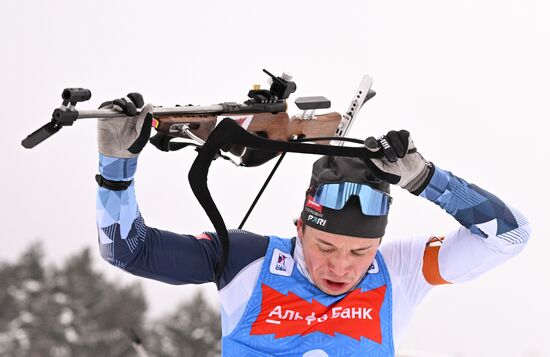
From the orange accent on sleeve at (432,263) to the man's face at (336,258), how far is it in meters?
0.20

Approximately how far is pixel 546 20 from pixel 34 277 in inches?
239

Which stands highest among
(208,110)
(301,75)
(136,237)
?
(208,110)

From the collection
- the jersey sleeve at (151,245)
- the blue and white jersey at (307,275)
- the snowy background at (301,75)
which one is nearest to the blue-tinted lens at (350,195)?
the blue and white jersey at (307,275)

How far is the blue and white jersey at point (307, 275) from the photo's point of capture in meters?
2.55

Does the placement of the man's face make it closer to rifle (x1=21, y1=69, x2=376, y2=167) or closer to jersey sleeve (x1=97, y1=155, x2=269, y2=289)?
jersey sleeve (x1=97, y1=155, x2=269, y2=289)

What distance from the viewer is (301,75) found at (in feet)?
18.0

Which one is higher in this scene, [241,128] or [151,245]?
[241,128]

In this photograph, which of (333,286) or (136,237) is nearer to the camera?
(136,237)

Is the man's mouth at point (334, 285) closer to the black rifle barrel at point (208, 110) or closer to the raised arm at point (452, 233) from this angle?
the raised arm at point (452, 233)

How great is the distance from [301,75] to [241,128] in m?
3.19

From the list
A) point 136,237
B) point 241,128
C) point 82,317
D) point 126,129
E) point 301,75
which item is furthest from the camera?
point 82,317

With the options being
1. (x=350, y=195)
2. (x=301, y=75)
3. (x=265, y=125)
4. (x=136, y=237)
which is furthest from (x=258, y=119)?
(x=301, y=75)

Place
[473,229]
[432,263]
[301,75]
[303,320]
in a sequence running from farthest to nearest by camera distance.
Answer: [301,75] → [432,263] → [303,320] → [473,229]

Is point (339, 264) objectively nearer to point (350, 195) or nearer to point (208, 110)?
point (350, 195)
